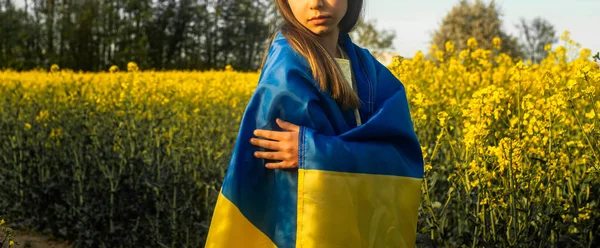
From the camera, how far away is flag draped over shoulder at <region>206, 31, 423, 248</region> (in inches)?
77.0

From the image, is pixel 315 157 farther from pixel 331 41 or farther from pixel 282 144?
pixel 331 41

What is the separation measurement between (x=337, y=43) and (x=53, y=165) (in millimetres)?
3453

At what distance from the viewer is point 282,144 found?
6.40 ft

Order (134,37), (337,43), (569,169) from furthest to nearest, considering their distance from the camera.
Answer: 1. (134,37)
2. (569,169)
3. (337,43)

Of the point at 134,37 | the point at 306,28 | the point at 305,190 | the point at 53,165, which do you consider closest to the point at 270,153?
the point at 305,190

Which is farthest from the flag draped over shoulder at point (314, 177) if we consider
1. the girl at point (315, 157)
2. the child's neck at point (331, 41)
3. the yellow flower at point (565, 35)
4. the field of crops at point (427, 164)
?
the yellow flower at point (565, 35)

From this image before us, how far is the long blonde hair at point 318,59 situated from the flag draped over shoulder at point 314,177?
22 millimetres

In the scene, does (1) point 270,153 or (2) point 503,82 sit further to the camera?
(2) point 503,82

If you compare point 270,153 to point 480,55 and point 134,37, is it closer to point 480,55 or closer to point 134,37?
point 480,55

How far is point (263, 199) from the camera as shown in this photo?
2.05 metres

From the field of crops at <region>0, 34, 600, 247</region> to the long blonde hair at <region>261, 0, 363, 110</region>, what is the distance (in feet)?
2.74

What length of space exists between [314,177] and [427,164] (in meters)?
0.96

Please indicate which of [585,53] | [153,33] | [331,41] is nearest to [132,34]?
[153,33]

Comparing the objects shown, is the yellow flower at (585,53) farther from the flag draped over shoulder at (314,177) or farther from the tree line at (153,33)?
the tree line at (153,33)
